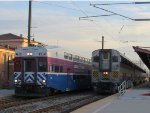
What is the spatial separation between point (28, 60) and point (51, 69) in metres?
1.68

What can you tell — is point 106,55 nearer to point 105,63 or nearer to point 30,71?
point 105,63

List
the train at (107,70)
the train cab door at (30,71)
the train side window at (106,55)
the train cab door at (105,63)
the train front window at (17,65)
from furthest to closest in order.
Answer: the train side window at (106,55), the train cab door at (105,63), the train at (107,70), the train front window at (17,65), the train cab door at (30,71)

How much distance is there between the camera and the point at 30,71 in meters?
29.3

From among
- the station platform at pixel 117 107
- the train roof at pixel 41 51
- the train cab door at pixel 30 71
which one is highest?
the train roof at pixel 41 51

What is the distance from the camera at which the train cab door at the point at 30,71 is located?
29188 millimetres

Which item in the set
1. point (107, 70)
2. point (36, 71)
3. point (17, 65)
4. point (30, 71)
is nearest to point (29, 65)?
point (30, 71)

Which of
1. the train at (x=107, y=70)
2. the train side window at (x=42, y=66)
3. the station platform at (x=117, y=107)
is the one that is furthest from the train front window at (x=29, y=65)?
the train at (x=107, y=70)

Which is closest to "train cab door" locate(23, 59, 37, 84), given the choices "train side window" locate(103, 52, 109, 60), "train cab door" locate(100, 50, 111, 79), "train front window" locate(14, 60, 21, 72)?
"train front window" locate(14, 60, 21, 72)

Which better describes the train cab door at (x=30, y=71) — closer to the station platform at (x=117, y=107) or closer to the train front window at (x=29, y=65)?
the train front window at (x=29, y=65)

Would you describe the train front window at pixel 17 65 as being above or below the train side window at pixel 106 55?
below

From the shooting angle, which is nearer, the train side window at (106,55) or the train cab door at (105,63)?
the train cab door at (105,63)

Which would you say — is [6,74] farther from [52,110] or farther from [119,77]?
[52,110]

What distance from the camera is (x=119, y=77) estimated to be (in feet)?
115

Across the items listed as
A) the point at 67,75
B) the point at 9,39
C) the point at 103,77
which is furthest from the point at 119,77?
the point at 9,39
